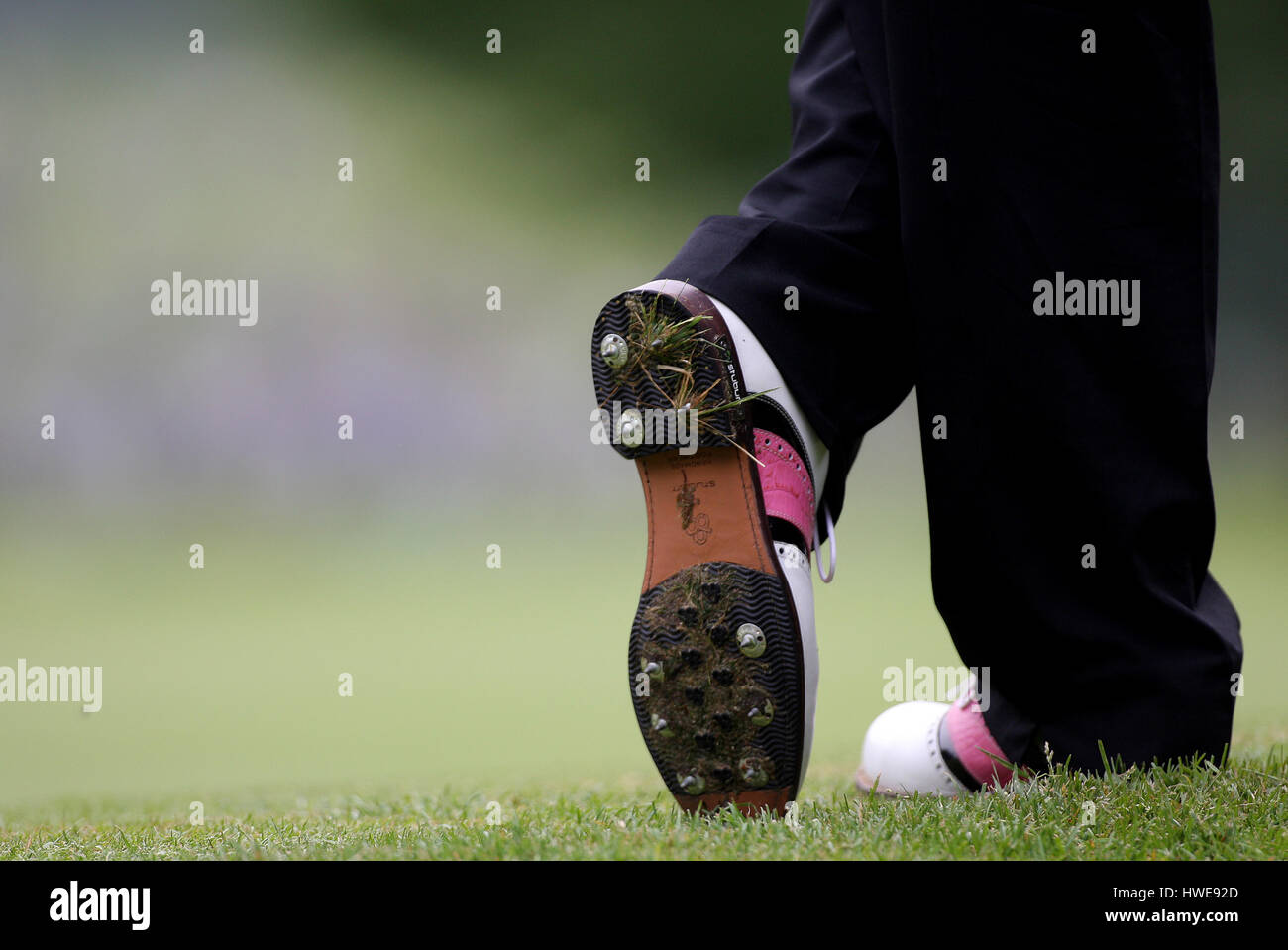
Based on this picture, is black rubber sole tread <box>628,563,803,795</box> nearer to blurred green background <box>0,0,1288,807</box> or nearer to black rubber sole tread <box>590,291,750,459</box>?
black rubber sole tread <box>590,291,750,459</box>

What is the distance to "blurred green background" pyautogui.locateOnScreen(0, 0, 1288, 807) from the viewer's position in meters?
4.28

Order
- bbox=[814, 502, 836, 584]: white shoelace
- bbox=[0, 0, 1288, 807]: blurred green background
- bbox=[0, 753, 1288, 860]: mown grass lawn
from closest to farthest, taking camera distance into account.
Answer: bbox=[0, 753, 1288, 860]: mown grass lawn
bbox=[814, 502, 836, 584]: white shoelace
bbox=[0, 0, 1288, 807]: blurred green background

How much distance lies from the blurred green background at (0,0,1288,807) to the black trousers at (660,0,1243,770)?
6.93ft

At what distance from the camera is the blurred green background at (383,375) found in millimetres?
4277

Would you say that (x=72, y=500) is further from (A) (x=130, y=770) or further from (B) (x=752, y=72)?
(B) (x=752, y=72)

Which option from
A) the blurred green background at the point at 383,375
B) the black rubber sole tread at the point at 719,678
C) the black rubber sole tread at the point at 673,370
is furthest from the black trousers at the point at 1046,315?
the blurred green background at the point at 383,375

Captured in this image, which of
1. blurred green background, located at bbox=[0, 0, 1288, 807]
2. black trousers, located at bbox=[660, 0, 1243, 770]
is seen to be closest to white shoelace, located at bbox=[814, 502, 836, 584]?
black trousers, located at bbox=[660, 0, 1243, 770]

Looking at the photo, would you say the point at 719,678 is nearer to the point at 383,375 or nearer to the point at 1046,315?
the point at 1046,315

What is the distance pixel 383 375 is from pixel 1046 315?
8045 mm

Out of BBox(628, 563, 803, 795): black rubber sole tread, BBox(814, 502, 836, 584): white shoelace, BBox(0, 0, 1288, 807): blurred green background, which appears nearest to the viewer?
BBox(628, 563, 803, 795): black rubber sole tread

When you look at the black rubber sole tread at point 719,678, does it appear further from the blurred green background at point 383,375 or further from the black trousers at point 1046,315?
the blurred green background at point 383,375

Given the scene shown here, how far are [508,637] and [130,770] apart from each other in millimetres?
2103

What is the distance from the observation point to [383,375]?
8.83 m
